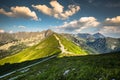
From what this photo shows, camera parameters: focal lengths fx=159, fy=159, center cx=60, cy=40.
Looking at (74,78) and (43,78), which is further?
(43,78)

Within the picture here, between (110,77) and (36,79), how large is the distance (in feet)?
92.1

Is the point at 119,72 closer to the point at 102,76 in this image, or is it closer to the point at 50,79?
the point at 102,76

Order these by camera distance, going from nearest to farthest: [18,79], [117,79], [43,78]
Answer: [117,79], [43,78], [18,79]

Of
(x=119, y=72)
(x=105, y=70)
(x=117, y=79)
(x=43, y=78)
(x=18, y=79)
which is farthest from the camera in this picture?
(x=18, y=79)

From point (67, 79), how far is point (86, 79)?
6.07 metres

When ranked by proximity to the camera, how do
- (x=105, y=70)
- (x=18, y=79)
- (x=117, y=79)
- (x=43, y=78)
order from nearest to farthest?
(x=117, y=79)
(x=105, y=70)
(x=43, y=78)
(x=18, y=79)

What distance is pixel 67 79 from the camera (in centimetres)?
4362

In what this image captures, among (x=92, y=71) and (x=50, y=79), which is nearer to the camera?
(x=92, y=71)

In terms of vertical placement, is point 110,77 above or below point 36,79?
above

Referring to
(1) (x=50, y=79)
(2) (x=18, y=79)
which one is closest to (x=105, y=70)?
(1) (x=50, y=79)

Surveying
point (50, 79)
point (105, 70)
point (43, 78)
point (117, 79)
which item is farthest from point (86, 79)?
point (43, 78)

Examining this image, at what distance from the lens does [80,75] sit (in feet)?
141

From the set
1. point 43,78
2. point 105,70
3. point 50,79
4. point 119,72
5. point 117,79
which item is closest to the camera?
point 117,79

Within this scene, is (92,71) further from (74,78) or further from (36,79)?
(36,79)
